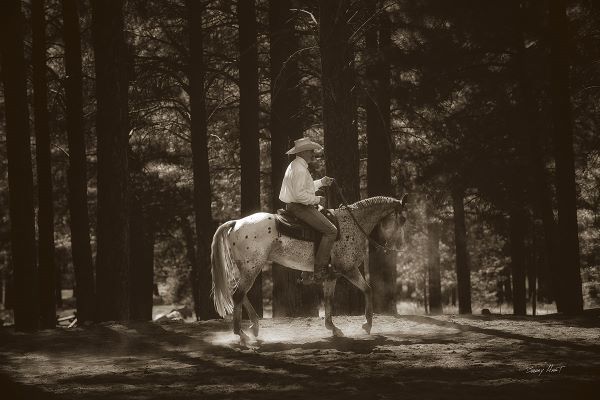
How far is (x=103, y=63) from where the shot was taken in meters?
16.7

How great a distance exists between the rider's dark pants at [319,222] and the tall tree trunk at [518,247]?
10.4m

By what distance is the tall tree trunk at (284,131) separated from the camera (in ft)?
67.7

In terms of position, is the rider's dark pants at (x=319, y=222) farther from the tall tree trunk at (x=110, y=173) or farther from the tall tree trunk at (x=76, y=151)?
the tall tree trunk at (x=76, y=151)

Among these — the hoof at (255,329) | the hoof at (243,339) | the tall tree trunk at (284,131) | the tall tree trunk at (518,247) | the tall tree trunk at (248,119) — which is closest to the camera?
the hoof at (243,339)

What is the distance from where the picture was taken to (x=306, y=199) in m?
12.5

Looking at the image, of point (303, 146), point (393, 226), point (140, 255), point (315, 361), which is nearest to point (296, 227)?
point (303, 146)

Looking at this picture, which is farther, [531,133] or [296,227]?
[531,133]

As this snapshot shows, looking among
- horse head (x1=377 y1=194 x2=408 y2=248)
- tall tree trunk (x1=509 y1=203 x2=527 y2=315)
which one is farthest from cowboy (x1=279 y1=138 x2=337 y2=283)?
tall tree trunk (x1=509 y1=203 x2=527 y2=315)

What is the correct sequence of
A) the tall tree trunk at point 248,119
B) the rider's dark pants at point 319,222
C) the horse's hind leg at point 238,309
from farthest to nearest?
the tall tree trunk at point 248,119
the rider's dark pants at point 319,222
the horse's hind leg at point 238,309

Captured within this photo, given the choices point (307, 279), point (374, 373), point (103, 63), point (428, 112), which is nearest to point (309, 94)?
point (428, 112)

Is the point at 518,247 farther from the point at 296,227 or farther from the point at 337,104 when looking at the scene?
the point at 296,227

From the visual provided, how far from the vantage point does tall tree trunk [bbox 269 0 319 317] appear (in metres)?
20.6

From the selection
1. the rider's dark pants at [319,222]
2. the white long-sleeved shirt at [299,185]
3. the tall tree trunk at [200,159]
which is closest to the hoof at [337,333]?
the rider's dark pants at [319,222]

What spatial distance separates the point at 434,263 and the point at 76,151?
639 inches
